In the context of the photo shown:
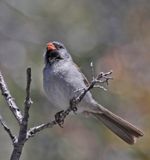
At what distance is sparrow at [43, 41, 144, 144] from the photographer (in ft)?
19.0

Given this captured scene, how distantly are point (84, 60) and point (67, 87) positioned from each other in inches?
163

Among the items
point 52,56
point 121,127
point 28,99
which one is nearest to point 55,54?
point 52,56

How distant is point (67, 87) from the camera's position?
5828mm

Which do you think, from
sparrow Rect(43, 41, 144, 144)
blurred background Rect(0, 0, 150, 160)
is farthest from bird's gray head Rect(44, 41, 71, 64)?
blurred background Rect(0, 0, 150, 160)

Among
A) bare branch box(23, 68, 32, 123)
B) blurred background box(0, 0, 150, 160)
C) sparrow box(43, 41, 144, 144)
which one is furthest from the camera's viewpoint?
blurred background box(0, 0, 150, 160)

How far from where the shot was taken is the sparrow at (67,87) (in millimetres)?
5785

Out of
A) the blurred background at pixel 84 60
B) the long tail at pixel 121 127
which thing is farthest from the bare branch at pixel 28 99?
the blurred background at pixel 84 60

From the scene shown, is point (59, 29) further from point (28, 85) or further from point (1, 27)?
point (28, 85)

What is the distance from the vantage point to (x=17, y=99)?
9305 millimetres

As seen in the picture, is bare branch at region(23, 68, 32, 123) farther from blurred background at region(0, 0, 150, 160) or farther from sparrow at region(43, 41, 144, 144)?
blurred background at region(0, 0, 150, 160)

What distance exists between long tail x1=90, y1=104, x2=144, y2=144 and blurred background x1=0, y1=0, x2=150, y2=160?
1.91 meters

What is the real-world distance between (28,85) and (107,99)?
582 cm

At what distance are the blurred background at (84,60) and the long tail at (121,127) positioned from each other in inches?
75.0

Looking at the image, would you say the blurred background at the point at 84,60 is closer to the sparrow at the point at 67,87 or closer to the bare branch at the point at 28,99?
the sparrow at the point at 67,87
